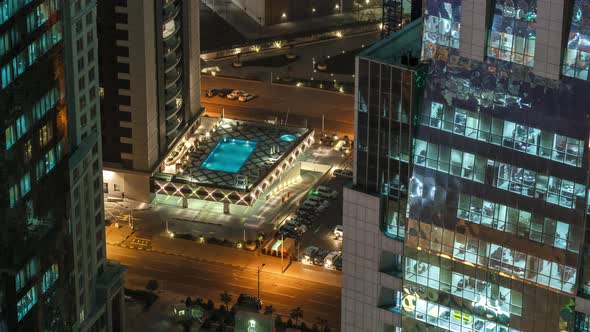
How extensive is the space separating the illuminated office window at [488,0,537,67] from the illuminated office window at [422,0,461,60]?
3.99m

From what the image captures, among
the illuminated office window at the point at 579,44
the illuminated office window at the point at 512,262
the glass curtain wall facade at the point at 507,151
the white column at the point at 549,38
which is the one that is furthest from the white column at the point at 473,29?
the illuminated office window at the point at 512,262

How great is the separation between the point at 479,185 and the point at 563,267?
39.1 ft

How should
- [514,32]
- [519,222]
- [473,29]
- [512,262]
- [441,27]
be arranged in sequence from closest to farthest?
[514,32] < [473,29] < [441,27] < [519,222] < [512,262]

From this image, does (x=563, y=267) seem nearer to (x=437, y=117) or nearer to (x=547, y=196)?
(x=547, y=196)

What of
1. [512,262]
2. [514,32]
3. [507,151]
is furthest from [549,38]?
[512,262]

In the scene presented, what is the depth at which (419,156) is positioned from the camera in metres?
200

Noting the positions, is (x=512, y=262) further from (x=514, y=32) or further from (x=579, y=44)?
(x=579, y=44)

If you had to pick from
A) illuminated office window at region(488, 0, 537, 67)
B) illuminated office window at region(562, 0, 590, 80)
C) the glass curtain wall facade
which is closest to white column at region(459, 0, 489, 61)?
the glass curtain wall facade

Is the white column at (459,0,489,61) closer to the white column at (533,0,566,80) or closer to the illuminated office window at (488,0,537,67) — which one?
the illuminated office window at (488,0,537,67)

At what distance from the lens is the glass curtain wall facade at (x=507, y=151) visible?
186 m

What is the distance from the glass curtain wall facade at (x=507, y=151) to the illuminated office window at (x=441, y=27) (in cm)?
10

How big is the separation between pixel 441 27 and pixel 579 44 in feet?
50.2

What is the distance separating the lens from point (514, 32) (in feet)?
608

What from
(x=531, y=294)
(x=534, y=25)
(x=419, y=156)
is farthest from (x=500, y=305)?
(x=534, y=25)
